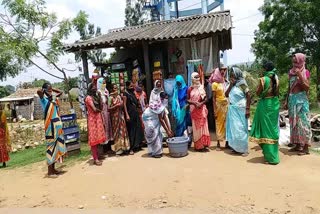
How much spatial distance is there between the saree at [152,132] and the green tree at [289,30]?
594 inches

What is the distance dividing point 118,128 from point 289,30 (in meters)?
15.7

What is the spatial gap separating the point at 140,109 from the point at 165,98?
69cm

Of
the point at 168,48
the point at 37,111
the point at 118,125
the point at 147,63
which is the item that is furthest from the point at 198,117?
the point at 37,111

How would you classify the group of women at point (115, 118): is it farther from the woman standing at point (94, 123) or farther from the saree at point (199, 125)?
the saree at point (199, 125)

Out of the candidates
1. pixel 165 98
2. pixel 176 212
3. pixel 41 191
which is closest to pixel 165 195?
pixel 176 212

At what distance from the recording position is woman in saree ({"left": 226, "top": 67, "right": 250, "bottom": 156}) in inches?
250

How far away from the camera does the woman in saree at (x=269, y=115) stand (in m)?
5.74

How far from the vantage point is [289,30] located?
18969 mm

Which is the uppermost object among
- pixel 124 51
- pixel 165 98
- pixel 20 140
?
pixel 124 51

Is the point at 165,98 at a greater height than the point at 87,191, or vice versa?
the point at 165,98

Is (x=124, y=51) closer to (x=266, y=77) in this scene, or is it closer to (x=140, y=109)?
(x=140, y=109)

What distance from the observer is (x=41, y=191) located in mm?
5375

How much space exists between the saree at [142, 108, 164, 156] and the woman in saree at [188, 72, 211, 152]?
78 centimetres

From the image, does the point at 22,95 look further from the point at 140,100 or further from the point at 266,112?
the point at 266,112
